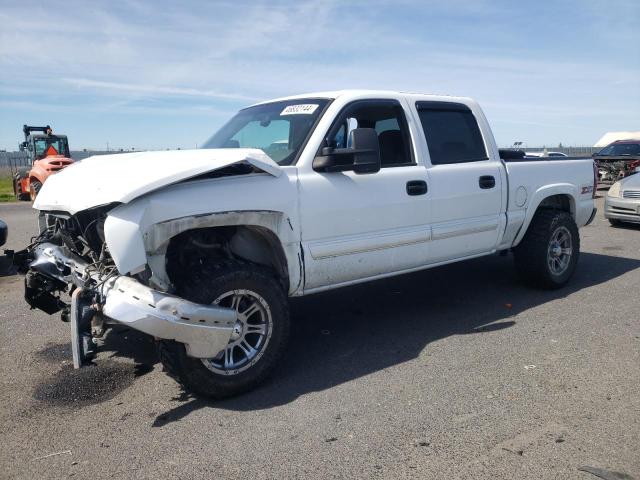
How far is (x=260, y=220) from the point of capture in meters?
3.86

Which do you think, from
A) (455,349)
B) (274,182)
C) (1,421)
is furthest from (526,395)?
(1,421)

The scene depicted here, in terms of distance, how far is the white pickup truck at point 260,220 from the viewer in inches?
134

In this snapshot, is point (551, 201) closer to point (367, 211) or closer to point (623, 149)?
point (367, 211)

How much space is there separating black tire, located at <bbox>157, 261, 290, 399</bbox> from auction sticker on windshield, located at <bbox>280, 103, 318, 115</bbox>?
143cm

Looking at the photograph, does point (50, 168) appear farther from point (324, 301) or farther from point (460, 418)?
point (460, 418)

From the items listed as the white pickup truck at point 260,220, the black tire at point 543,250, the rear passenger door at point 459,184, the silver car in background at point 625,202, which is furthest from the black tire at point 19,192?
the black tire at point 543,250

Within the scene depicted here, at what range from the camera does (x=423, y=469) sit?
2891 millimetres

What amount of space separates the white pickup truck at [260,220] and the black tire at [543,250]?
332mm

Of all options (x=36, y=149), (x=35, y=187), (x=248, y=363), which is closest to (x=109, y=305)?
(x=248, y=363)

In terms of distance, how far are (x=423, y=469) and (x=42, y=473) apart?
2.02 metres

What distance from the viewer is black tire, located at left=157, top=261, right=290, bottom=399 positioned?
11.6 feet

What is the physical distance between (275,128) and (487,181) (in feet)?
7.11

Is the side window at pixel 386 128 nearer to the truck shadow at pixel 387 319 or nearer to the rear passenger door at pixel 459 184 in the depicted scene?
the rear passenger door at pixel 459 184

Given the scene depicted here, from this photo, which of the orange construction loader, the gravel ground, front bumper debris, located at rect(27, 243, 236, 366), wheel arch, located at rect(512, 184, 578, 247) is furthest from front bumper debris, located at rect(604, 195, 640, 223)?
the orange construction loader
